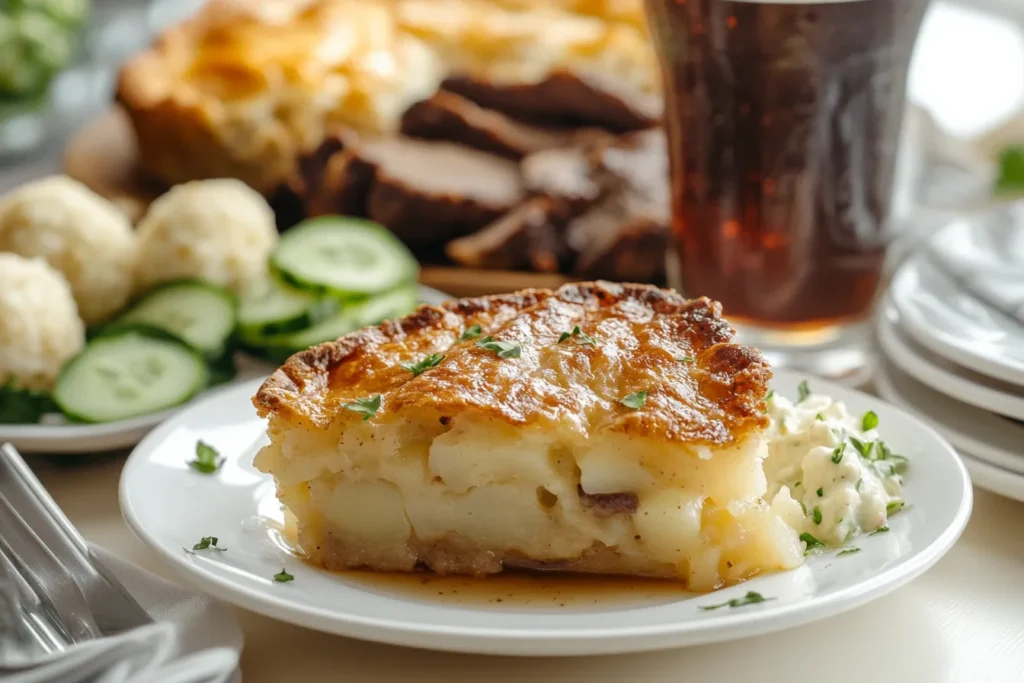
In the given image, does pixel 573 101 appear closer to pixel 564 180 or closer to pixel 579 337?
pixel 564 180

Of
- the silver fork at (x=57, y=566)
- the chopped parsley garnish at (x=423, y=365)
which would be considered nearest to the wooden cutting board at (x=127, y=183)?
the chopped parsley garnish at (x=423, y=365)

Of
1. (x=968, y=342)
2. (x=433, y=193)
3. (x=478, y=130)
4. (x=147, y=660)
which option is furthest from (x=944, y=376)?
(x=478, y=130)

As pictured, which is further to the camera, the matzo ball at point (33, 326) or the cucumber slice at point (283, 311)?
the cucumber slice at point (283, 311)

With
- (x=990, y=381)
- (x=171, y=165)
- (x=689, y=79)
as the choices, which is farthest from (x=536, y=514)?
(x=171, y=165)

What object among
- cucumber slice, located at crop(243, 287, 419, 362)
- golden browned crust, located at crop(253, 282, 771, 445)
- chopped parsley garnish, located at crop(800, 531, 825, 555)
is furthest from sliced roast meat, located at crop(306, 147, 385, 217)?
chopped parsley garnish, located at crop(800, 531, 825, 555)

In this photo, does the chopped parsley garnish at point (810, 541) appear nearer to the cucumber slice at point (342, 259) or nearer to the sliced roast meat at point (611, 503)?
the sliced roast meat at point (611, 503)

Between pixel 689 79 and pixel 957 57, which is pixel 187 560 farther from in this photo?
pixel 957 57
